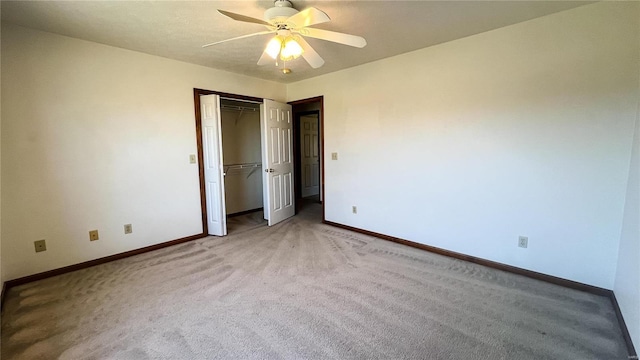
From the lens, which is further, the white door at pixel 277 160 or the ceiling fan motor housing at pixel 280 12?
the white door at pixel 277 160

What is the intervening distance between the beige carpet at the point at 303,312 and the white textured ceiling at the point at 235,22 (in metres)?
2.30

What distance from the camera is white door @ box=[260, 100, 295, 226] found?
4.16 metres

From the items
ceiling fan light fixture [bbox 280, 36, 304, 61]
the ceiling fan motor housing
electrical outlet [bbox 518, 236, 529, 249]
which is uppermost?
the ceiling fan motor housing

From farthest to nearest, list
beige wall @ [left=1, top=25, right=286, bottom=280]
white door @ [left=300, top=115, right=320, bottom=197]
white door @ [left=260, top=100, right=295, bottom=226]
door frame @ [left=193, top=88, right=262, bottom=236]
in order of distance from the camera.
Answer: white door @ [left=300, top=115, right=320, bottom=197] → white door @ [left=260, top=100, right=295, bottom=226] → door frame @ [left=193, top=88, right=262, bottom=236] → beige wall @ [left=1, top=25, right=286, bottom=280]

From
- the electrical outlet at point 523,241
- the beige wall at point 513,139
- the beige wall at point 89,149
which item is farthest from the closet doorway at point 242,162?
the electrical outlet at point 523,241

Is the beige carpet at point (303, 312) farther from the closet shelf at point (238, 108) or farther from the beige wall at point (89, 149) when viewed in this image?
the closet shelf at point (238, 108)

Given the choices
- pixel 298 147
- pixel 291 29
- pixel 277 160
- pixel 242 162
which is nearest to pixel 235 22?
pixel 291 29

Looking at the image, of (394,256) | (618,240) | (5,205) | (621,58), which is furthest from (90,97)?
(618,240)

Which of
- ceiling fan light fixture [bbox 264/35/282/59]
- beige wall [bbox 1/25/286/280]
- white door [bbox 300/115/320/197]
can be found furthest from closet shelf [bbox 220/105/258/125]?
ceiling fan light fixture [bbox 264/35/282/59]

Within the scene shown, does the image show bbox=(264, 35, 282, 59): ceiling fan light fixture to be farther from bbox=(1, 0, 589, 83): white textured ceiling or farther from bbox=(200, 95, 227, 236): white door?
bbox=(200, 95, 227, 236): white door

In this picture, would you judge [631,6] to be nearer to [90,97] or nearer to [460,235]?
[460,235]

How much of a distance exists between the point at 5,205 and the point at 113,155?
92 centimetres

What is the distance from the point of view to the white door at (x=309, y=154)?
650 cm

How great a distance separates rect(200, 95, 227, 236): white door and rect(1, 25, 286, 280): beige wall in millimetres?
157
